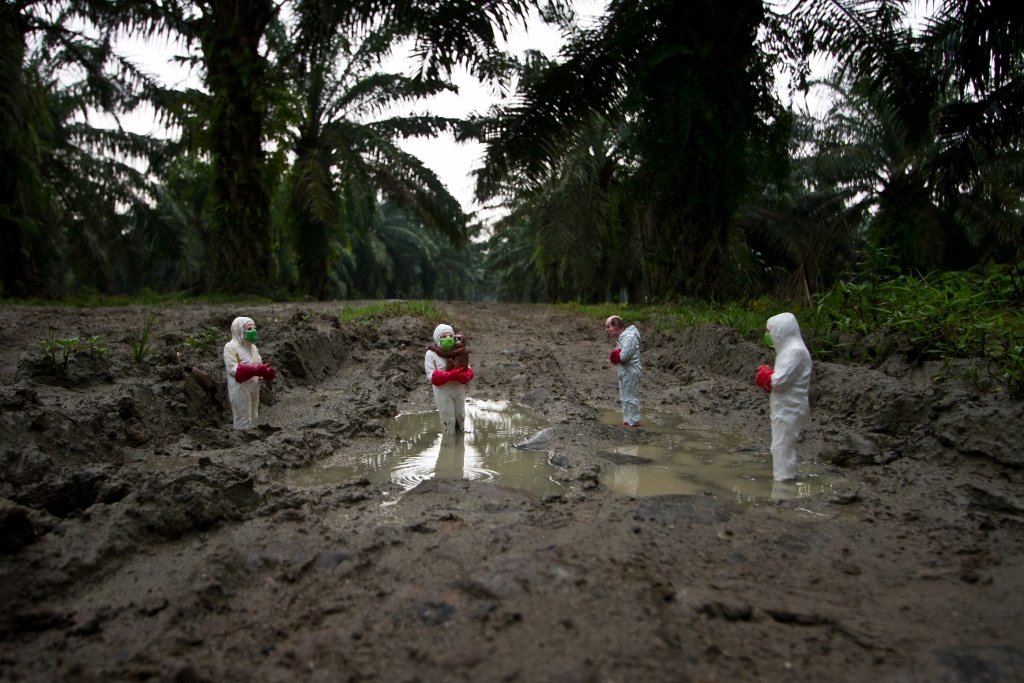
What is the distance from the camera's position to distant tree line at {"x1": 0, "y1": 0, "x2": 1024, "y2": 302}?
24.2 ft

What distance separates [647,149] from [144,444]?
8418mm

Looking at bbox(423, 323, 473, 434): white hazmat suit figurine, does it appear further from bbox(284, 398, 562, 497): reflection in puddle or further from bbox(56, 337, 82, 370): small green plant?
bbox(56, 337, 82, 370): small green plant

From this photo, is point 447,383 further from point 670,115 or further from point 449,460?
point 670,115

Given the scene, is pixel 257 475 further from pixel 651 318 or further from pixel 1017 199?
pixel 1017 199

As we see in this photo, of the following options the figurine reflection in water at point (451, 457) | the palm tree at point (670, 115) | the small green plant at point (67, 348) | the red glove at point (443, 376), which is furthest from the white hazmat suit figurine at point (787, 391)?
the small green plant at point (67, 348)

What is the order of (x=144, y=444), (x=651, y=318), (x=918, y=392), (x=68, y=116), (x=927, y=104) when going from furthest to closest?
1. (x=68, y=116)
2. (x=651, y=318)
3. (x=927, y=104)
4. (x=918, y=392)
5. (x=144, y=444)

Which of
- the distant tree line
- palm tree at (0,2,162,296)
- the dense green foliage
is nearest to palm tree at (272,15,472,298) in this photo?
the distant tree line

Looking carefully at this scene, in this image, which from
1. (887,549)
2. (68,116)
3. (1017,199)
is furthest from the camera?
(68,116)

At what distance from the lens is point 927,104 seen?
7.20 m

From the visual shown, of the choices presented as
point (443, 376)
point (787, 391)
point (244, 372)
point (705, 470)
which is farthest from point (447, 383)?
point (787, 391)

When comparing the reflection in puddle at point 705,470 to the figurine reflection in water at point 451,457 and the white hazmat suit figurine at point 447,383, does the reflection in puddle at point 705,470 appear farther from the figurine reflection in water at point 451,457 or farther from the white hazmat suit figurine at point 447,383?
the white hazmat suit figurine at point 447,383

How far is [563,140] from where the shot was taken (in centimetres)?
816

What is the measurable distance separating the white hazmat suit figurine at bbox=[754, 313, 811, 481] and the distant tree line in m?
3.50

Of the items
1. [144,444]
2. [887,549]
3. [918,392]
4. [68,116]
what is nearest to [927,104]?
Answer: [918,392]
